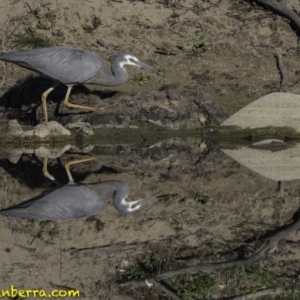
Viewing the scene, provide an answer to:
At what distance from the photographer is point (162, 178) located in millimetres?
8367

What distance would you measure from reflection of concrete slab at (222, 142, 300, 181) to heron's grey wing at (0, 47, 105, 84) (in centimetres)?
192

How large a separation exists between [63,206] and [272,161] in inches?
106

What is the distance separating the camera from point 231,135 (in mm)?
9969

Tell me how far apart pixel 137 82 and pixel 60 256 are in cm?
355

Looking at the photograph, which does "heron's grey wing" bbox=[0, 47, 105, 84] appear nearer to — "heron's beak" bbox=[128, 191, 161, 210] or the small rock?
the small rock

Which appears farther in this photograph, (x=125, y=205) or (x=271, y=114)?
(x=271, y=114)

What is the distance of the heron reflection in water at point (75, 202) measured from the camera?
23.6 ft

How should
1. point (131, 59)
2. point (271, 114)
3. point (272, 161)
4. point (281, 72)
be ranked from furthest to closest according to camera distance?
point (281, 72)
point (271, 114)
point (131, 59)
point (272, 161)

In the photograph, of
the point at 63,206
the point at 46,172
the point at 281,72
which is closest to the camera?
the point at 63,206

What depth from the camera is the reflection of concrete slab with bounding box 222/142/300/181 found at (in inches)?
332

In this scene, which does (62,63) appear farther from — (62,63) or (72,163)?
(72,163)

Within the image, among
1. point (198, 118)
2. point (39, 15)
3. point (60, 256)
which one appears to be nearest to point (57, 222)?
point (60, 256)

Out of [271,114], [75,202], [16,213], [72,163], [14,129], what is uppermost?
[16,213]

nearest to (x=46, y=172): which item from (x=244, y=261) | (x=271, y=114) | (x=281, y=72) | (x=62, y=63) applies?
(x=62, y=63)
